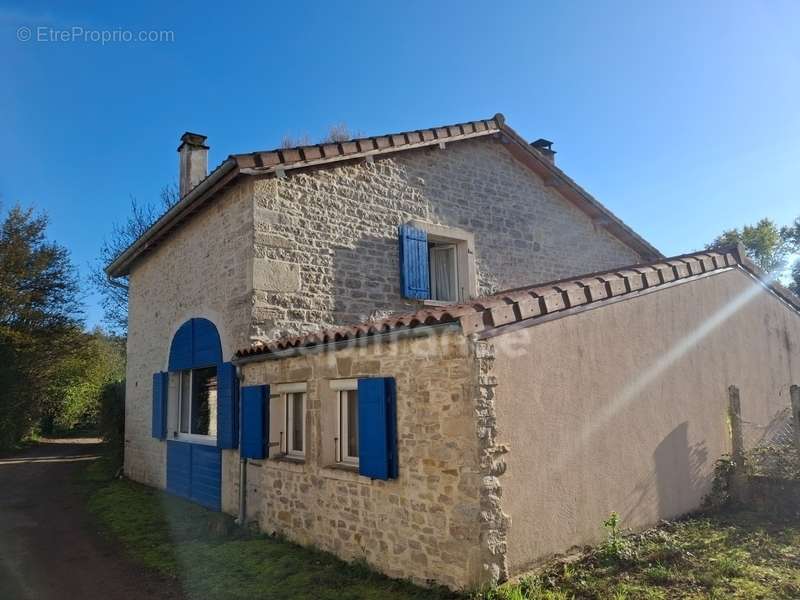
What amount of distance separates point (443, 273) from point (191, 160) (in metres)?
5.91

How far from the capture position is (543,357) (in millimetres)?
5348

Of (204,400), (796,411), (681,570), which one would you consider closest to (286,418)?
(204,400)

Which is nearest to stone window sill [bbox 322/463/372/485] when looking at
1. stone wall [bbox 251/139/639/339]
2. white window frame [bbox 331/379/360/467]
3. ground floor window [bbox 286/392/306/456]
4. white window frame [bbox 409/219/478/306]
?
white window frame [bbox 331/379/360/467]

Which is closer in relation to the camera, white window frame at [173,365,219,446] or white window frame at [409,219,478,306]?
white window frame at [173,365,219,446]

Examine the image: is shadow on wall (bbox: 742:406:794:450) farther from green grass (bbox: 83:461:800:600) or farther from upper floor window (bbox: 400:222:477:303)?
upper floor window (bbox: 400:222:477:303)

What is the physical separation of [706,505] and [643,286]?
111 inches

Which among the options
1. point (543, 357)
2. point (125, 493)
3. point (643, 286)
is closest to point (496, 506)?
point (543, 357)

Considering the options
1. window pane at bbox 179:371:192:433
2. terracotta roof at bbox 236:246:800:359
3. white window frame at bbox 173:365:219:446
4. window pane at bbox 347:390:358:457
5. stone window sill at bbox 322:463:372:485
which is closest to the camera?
terracotta roof at bbox 236:246:800:359

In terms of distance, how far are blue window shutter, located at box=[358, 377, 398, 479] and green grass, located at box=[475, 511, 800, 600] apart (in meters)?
1.41

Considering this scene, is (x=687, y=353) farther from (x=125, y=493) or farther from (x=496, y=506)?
(x=125, y=493)

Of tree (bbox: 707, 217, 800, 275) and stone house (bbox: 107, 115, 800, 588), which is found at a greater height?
tree (bbox: 707, 217, 800, 275)

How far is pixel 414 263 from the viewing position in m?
9.41

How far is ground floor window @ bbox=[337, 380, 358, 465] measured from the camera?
634 cm

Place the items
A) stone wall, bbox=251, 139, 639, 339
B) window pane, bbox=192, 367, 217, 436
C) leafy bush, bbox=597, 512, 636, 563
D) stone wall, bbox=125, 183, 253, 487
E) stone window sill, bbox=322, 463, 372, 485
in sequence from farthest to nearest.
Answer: window pane, bbox=192, 367, 217, 436
stone wall, bbox=125, 183, 253, 487
stone wall, bbox=251, 139, 639, 339
stone window sill, bbox=322, 463, 372, 485
leafy bush, bbox=597, 512, 636, 563
